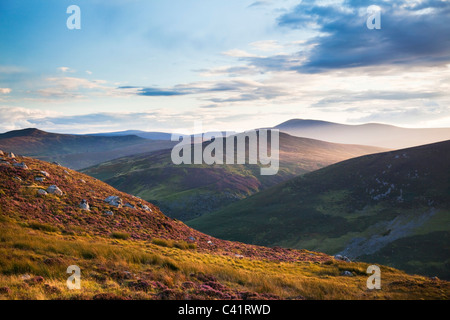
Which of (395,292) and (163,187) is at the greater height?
(395,292)

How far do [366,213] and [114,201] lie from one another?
73.4 m

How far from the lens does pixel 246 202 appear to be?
11719 centimetres

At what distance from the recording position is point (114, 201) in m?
40.0

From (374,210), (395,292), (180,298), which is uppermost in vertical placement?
(180,298)

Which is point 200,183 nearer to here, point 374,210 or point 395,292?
point 374,210

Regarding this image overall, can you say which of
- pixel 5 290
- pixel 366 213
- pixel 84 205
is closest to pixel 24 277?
pixel 5 290

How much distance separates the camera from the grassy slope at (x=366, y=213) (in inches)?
2303

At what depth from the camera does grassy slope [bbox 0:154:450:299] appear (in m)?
15.9

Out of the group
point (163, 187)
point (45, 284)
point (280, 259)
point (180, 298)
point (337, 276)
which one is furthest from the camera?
point (163, 187)

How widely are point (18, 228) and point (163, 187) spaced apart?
5790 inches

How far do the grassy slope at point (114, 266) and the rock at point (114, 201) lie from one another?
1869mm

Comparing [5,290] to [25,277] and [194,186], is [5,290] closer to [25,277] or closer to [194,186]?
[25,277]
